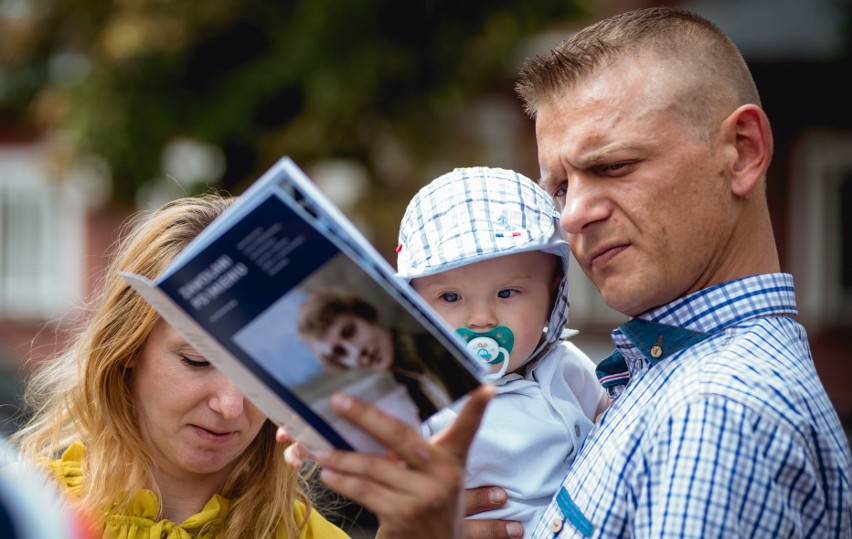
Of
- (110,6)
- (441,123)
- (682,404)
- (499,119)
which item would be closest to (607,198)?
(682,404)

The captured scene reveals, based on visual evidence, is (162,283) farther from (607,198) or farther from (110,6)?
(110,6)

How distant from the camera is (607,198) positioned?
2084 millimetres

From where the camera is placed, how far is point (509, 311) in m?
2.58

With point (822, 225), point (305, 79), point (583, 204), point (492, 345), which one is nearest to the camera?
point (583, 204)

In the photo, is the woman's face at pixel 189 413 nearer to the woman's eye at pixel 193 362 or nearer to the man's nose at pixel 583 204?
the woman's eye at pixel 193 362

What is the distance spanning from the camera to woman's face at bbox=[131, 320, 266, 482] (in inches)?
102

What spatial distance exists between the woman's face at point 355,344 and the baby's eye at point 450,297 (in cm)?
102

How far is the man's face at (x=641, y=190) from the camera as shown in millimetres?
2027

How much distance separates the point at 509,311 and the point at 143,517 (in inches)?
40.4

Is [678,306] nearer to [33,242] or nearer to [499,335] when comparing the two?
[499,335]

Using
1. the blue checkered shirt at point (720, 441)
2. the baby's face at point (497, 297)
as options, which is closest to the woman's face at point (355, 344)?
the blue checkered shirt at point (720, 441)

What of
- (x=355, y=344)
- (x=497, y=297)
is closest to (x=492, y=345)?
(x=497, y=297)

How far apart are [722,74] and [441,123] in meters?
8.89

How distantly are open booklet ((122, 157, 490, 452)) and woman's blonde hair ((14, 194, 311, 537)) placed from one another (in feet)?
3.55
